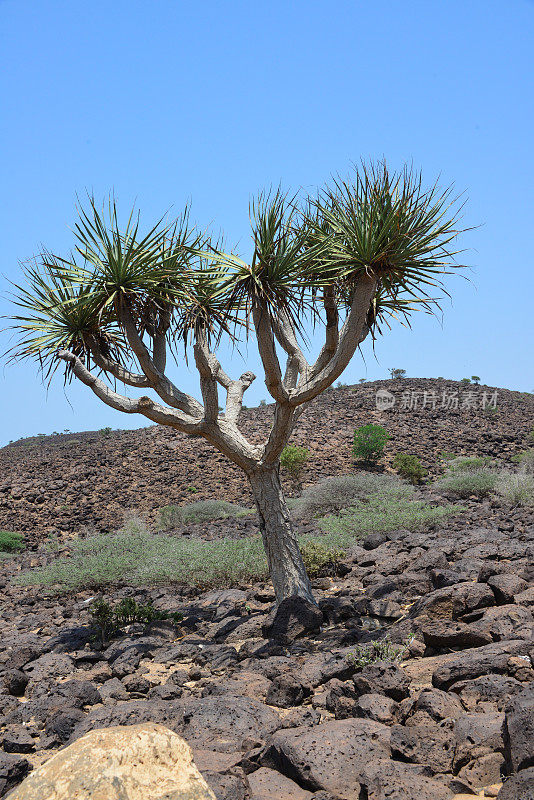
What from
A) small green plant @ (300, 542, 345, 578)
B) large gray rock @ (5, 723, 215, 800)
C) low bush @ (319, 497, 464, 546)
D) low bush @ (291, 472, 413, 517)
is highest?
low bush @ (291, 472, 413, 517)

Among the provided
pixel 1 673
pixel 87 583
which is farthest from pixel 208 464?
pixel 1 673

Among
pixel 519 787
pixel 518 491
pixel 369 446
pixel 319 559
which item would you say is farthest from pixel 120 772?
pixel 369 446

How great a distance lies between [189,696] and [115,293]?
506cm

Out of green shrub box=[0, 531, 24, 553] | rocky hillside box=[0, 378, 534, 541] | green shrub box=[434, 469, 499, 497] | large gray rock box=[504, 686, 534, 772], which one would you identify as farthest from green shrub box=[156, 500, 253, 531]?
large gray rock box=[504, 686, 534, 772]

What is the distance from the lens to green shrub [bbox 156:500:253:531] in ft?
59.7

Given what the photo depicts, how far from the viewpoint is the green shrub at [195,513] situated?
18203 millimetres

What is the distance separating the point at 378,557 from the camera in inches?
432

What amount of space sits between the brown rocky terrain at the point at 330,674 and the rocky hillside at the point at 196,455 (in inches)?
234

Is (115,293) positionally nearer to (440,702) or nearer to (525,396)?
(440,702)

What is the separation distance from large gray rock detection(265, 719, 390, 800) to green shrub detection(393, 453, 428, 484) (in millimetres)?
17424

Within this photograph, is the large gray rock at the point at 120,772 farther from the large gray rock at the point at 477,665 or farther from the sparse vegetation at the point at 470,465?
the sparse vegetation at the point at 470,465

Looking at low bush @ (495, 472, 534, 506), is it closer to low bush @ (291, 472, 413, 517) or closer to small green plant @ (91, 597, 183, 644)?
low bush @ (291, 472, 413, 517)

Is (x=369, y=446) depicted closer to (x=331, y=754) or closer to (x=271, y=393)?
(x=271, y=393)

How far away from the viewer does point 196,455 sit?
25.0m
